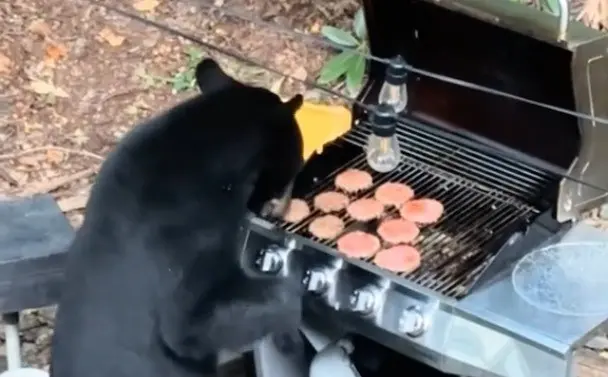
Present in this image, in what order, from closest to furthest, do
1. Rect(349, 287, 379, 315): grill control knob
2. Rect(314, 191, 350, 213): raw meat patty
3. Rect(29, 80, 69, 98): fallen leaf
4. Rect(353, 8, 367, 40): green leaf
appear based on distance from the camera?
Rect(349, 287, 379, 315): grill control knob, Rect(314, 191, 350, 213): raw meat patty, Rect(353, 8, 367, 40): green leaf, Rect(29, 80, 69, 98): fallen leaf

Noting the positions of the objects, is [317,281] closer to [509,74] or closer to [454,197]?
[454,197]

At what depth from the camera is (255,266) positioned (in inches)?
91.0

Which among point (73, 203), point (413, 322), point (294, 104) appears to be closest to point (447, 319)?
point (413, 322)

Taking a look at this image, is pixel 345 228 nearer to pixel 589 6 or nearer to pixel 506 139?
pixel 506 139

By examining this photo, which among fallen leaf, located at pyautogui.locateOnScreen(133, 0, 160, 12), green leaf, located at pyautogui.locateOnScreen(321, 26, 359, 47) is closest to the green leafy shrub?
green leaf, located at pyautogui.locateOnScreen(321, 26, 359, 47)

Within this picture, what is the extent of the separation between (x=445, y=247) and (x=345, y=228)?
0.19 metres

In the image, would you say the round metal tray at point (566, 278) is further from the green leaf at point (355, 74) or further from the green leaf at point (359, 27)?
the green leaf at point (359, 27)

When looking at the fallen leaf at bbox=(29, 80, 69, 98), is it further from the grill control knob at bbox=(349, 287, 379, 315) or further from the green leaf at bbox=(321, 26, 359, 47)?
the grill control knob at bbox=(349, 287, 379, 315)

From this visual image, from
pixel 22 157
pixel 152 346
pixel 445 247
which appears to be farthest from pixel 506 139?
pixel 22 157

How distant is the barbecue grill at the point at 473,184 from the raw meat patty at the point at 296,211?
0.06 feet

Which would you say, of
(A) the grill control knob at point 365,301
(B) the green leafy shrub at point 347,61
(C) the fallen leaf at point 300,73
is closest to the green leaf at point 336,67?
(B) the green leafy shrub at point 347,61

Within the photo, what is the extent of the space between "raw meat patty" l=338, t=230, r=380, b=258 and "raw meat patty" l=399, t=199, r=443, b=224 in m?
0.09

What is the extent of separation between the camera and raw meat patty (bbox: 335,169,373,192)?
2.42 meters

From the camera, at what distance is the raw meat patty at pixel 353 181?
242cm
